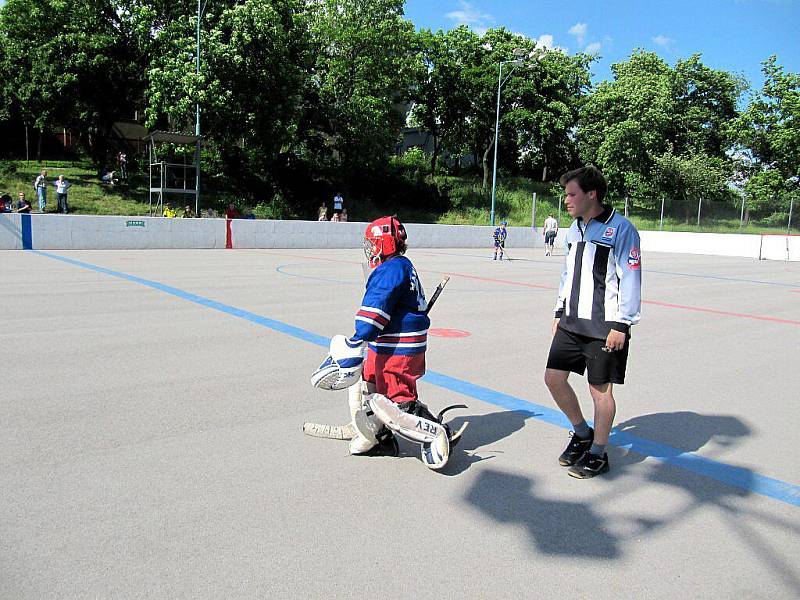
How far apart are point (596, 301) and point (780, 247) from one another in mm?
33251

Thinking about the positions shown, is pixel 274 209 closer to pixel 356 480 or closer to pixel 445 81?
pixel 445 81

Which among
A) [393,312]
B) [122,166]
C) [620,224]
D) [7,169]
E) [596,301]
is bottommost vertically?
[393,312]

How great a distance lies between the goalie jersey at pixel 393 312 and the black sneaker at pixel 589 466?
1132 mm

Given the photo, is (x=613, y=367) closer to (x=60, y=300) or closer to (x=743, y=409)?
(x=743, y=409)

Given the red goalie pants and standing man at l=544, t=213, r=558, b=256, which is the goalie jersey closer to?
the red goalie pants

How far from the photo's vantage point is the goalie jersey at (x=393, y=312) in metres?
3.60

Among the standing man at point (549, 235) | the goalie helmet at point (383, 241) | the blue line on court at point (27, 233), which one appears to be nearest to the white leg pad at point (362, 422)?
the goalie helmet at point (383, 241)

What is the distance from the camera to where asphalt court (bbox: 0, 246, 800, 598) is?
273 centimetres

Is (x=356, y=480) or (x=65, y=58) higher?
(x=65, y=58)

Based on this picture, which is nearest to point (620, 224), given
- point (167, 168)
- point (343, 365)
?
point (343, 365)

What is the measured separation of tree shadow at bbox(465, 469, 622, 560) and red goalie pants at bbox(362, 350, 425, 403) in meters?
0.65

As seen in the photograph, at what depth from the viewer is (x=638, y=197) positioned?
149 feet

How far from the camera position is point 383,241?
381 centimetres

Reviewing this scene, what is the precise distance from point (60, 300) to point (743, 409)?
347 inches
